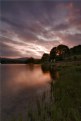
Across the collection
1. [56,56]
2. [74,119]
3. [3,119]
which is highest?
[56,56]

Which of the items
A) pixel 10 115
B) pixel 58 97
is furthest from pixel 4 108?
pixel 58 97

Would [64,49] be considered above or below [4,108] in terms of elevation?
above

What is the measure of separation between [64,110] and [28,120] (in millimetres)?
2353

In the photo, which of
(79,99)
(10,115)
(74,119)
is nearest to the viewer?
(74,119)

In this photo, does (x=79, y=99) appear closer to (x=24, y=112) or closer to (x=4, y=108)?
(x=24, y=112)

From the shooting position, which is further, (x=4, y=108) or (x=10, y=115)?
(x=4, y=108)

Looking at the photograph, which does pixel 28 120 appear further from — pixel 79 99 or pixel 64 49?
pixel 64 49

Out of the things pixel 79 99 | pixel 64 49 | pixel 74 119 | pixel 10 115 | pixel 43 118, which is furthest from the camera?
pixel 64 49

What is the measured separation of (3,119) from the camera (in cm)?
1014

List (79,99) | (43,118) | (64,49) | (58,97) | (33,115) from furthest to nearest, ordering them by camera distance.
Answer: (64,49), (58,97), (79,99), (33,115), (43,118)

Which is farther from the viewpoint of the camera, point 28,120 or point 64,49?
point 64,49

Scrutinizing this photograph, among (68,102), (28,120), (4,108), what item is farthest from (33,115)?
(4,108)

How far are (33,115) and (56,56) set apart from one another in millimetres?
95570

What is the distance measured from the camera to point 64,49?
339 ft
